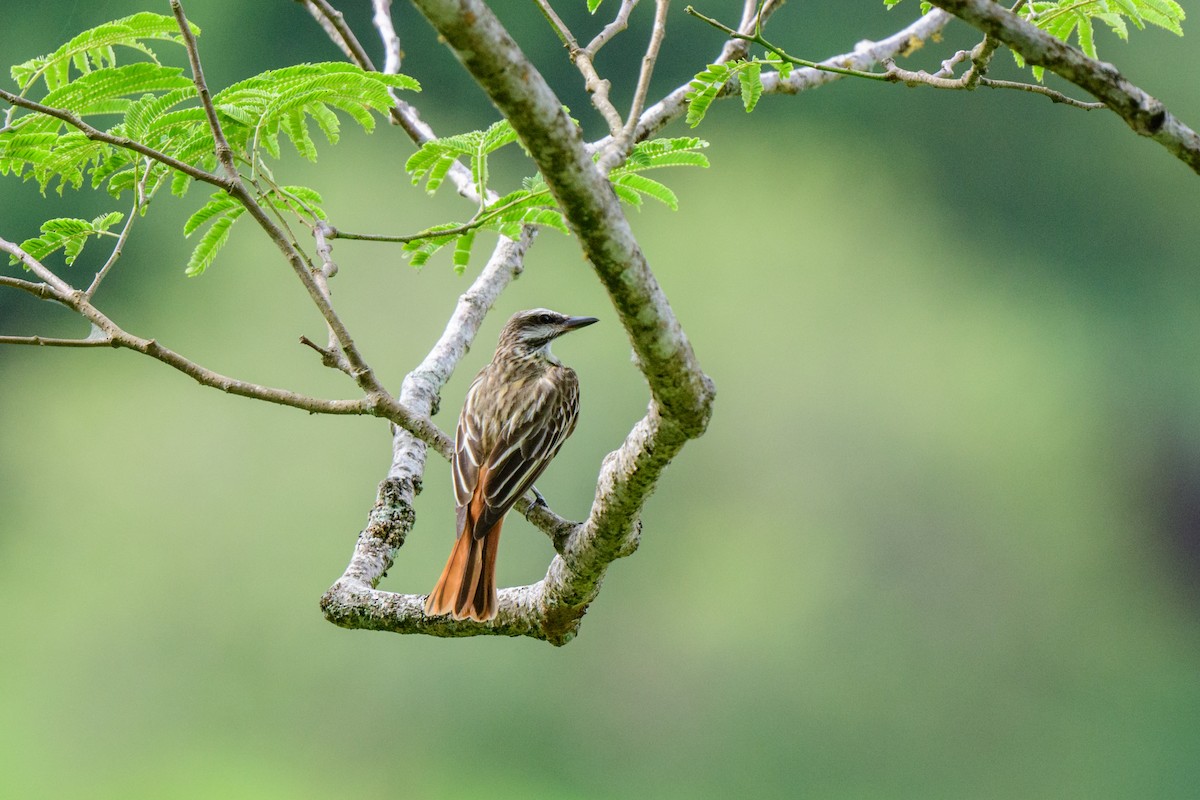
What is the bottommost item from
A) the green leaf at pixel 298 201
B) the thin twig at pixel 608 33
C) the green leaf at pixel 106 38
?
the green leaf at pixel 298 201

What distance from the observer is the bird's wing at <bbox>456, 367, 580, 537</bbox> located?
8.61 ft

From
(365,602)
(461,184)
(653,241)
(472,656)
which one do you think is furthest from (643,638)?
(365,602)

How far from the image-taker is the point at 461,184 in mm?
3096

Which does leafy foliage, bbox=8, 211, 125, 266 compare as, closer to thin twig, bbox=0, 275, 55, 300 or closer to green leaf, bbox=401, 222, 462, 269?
thin twig, bbox=0, 275, 55, 300

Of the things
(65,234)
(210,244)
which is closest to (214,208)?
(210,244)

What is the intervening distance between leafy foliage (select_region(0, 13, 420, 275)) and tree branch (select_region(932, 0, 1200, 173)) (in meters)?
0.86

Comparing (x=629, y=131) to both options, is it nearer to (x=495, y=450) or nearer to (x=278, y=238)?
(x=278, y=238)

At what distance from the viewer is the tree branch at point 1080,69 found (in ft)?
4.17

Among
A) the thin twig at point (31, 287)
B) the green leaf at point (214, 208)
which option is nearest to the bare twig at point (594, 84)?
the green leaf at point (214, 208)

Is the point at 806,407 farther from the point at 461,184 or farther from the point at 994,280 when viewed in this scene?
the point at 461,184

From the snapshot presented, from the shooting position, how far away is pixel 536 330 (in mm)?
3545

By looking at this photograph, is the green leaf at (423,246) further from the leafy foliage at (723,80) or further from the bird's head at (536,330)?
the bird's head at (536,330)

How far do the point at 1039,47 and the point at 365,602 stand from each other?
1554 millimetres

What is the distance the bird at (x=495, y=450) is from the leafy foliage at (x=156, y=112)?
71cm
